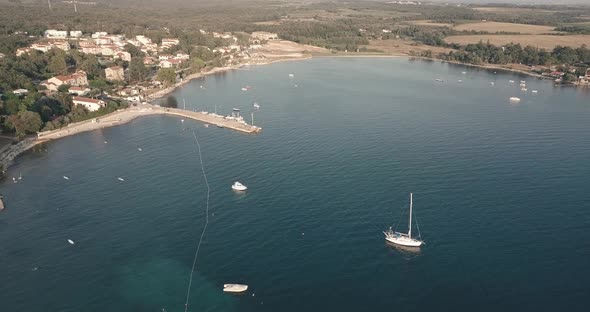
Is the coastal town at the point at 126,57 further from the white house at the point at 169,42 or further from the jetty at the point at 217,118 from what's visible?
the jetty at the point at 217,118

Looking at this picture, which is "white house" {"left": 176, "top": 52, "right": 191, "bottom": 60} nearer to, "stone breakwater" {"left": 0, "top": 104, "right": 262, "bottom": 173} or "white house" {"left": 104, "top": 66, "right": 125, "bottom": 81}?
"white house" {"left": 104, "top": 66, "right": 125, "bottom": 81}

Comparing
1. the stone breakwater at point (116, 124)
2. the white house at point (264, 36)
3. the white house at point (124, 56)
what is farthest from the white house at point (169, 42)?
the stone breakwater at point (116, 124)

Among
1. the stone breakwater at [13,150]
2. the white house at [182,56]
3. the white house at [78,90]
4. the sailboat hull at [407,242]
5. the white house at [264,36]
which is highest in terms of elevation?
the white house at [264,36]

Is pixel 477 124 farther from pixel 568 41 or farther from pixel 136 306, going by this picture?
pixel 568 41

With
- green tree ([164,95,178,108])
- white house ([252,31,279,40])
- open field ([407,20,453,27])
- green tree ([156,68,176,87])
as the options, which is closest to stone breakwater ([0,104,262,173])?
green tree ([164,95,178,108])

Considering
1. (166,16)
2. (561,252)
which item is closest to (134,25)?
(166,16)

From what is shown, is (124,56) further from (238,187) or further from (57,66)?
(238,187)
